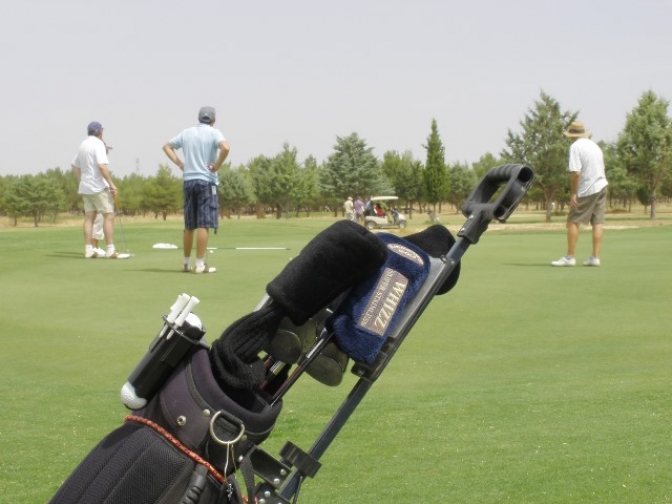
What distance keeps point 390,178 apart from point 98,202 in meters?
87.5

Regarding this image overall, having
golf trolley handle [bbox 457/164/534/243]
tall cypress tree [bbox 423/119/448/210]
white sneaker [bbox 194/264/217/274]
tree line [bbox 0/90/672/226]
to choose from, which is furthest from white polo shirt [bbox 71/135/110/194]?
tall cypress tree [bbox 423/119/448/210]

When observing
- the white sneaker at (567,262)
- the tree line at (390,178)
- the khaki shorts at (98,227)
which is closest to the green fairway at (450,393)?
the white sneaker at (567,262)

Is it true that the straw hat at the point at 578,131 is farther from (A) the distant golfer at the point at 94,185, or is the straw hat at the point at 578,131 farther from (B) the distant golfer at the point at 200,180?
(A) the distant golfer at the point at 94,185

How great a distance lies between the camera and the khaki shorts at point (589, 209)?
12.1 metres

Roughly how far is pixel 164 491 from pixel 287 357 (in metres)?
0.40

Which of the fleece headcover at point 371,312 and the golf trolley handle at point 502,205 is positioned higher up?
the golf trolley handle at point 502,205

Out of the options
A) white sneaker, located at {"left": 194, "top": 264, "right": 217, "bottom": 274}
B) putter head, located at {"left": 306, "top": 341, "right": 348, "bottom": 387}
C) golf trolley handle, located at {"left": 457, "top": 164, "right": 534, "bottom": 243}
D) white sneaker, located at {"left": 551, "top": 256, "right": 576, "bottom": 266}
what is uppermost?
golf trolley handle, located at {"left": 457, "top": 164, "right": 534, "bottom": 243}

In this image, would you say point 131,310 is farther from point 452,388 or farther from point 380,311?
point 380,311

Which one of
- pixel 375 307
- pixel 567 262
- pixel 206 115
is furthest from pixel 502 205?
pixel 567 262

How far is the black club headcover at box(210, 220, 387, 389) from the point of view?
205 cm

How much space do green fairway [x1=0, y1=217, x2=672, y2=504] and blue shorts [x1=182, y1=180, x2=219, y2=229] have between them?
1492 mm

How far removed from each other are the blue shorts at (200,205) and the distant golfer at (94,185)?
288 cm

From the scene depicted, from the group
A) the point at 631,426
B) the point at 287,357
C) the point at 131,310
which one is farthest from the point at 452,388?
the point at 131,310

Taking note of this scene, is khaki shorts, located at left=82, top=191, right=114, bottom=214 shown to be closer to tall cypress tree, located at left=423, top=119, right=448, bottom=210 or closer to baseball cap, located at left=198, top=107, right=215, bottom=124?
baseball cap, located at left=198, top=107, right=215, bottom=124
